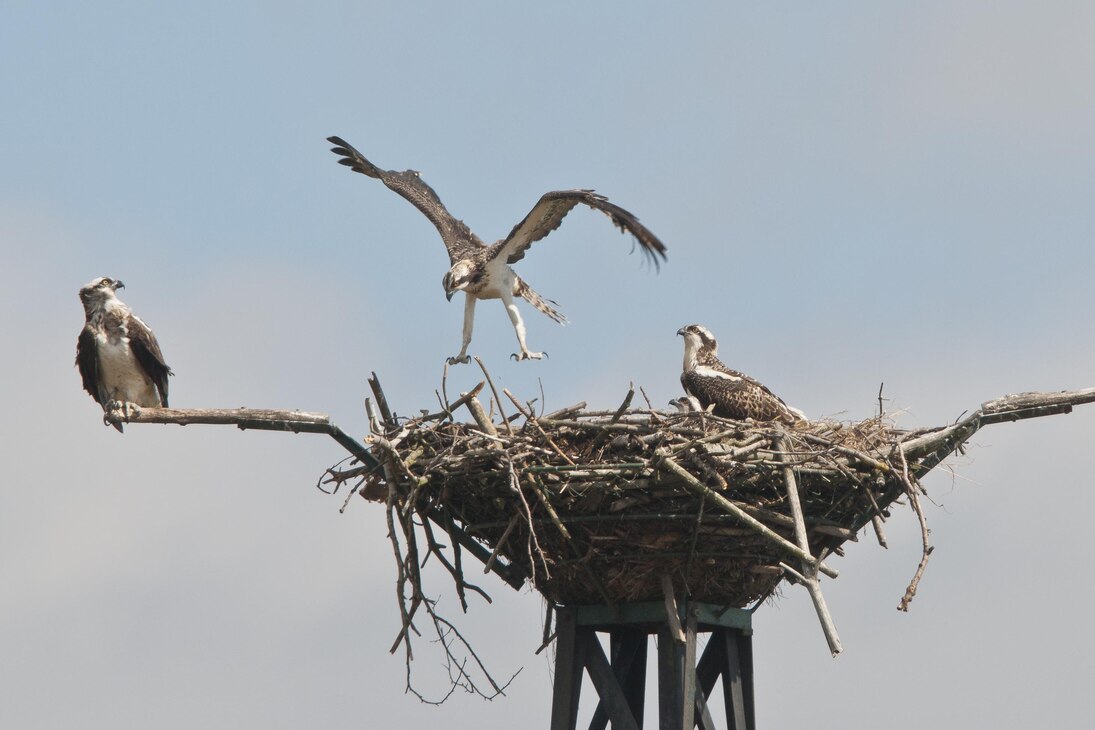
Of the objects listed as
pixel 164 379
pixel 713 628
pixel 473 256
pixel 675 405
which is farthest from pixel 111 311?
pixel 713 628

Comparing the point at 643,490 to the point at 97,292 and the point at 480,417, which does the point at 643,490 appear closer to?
the point at 480,417

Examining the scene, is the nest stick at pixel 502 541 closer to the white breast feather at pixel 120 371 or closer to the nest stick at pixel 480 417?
Result: the nest stick at pixel 480 417

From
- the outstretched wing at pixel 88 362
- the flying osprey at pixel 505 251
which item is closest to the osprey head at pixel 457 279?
the flying osprey at pixel 505 251

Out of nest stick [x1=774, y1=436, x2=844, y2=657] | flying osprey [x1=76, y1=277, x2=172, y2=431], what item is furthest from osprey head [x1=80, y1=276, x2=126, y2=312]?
nest stick [x1=774, y1=436, x2=844, y2=657]

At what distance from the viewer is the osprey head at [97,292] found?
11.5 metres

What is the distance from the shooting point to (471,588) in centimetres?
957

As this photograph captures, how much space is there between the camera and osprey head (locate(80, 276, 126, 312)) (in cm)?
1148

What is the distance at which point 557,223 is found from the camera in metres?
12.7

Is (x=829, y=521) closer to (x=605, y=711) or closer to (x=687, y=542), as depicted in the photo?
(x=687, y=542)

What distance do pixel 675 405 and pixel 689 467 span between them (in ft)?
6.31

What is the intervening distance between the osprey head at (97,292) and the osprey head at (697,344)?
13.3 feet

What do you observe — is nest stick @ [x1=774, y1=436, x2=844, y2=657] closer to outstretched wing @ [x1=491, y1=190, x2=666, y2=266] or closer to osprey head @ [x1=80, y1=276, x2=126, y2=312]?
outstretched wing @ [x1=491, y1=190, x2=666, y2=266]

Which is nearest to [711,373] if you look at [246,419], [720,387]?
[720,387]

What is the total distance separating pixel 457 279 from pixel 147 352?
261 centimetres
